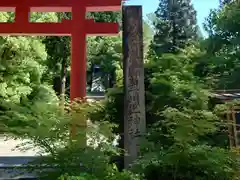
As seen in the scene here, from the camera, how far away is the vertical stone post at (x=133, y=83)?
4.52 m

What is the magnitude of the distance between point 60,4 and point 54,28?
1.53 feet

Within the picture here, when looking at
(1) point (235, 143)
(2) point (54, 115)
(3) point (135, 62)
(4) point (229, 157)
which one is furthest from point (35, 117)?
(1) point (235, 143)

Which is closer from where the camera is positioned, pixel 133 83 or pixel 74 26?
pixel 133 83

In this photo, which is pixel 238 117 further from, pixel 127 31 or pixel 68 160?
pixel 68 160

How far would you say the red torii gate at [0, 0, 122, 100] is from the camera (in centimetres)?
594

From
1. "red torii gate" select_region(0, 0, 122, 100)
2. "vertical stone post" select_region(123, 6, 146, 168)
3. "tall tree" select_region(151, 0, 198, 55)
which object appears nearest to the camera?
"vertical stone post" select_region(123, 6, 146, 168)

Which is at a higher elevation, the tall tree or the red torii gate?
the tall tree

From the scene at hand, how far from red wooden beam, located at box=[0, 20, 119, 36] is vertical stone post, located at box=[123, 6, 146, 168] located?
1297mm

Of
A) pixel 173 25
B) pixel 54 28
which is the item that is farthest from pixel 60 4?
pixel 173 25

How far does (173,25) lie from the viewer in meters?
25.4

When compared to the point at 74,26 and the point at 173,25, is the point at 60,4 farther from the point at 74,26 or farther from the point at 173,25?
the point at 173,25

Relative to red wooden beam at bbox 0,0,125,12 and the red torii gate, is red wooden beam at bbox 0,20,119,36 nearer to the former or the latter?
the red torii gate

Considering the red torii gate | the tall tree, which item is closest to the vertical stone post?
the red torii gate

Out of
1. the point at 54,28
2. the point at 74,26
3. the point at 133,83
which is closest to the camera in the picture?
the point at 133,83
